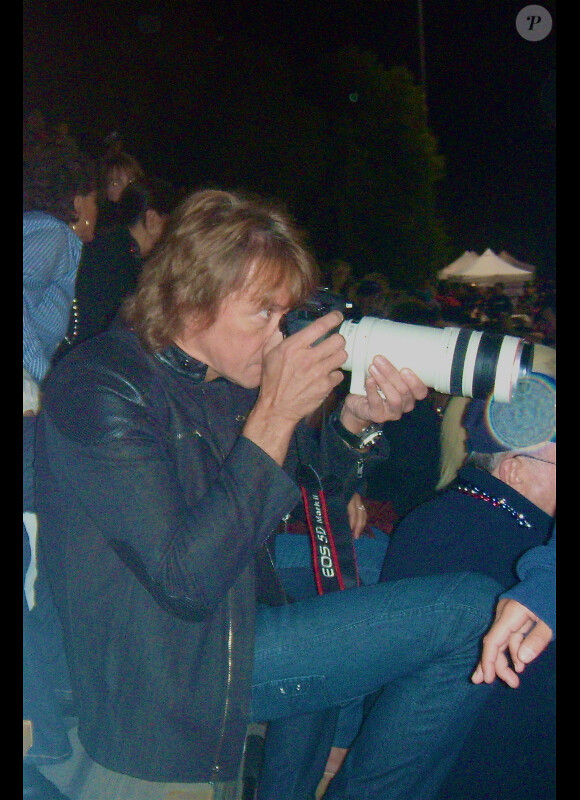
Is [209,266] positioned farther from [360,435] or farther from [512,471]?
[512,471]

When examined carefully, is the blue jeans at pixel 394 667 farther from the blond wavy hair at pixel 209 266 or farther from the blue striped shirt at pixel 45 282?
the blue striped shirt at pixel 45 282

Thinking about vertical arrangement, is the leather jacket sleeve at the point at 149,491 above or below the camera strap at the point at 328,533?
above

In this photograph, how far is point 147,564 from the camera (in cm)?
117

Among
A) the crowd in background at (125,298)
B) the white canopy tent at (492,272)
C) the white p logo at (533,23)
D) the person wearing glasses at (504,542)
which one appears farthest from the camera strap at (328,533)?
the white canopy tent at (492,272)

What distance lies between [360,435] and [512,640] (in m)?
0.69

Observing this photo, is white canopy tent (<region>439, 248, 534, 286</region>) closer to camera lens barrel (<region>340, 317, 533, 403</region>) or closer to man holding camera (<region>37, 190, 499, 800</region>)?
camera lens barrel (<region>340, 317, 533, 403</region>)

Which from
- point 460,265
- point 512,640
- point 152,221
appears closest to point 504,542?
point 512,640

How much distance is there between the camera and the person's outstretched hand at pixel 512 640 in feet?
3.85

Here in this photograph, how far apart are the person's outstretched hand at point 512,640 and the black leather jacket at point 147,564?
41cm

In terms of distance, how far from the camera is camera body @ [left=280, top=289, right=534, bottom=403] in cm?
142

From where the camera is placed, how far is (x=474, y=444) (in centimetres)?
153

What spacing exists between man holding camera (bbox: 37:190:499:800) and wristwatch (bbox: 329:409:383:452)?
0.22m
